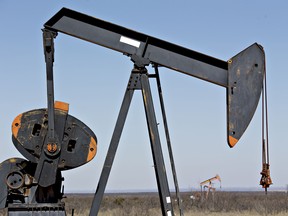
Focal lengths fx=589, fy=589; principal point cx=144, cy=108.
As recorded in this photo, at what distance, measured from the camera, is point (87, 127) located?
25.4ft

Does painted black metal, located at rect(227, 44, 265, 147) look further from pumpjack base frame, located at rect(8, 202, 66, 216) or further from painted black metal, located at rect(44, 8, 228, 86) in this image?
pumpjack base frame, located at rect(8, 202, 66, 216)

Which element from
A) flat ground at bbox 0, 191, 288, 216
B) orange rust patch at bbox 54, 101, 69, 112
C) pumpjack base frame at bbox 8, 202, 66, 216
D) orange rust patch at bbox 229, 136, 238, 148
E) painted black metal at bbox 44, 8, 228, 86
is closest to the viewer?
orange rust patch at bbox 229, 136, 238, 148

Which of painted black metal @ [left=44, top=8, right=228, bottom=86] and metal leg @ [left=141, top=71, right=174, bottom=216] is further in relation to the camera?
painted black metal @ [left=44, top=8, right=228, bottom=86]

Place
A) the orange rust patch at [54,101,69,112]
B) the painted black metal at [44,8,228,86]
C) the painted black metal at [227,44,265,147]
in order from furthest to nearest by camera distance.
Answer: the orange rust patch at [54,101,69,112] < the painted black metal at [44,8,228,86] < the painted black metal at [227,44,265,147]

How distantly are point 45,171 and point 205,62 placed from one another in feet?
7.96

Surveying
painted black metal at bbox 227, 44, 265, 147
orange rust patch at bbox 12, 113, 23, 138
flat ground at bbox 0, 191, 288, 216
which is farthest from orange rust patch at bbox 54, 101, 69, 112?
flat ground at bbox 0, 191, 288, 216

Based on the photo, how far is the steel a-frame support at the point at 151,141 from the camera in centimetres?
697

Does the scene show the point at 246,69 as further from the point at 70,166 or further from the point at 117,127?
the point at 70,166

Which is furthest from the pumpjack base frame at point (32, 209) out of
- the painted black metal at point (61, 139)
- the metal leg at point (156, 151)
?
the metal leg at point (156, 151)

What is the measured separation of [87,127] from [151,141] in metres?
1.07

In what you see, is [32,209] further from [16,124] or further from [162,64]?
[162,64]

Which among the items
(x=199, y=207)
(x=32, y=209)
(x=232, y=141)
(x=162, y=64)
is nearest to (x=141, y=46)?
(x=162, y=64)

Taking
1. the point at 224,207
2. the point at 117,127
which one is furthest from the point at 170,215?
the point at 224,207

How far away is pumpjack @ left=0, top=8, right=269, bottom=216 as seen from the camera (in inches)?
277
